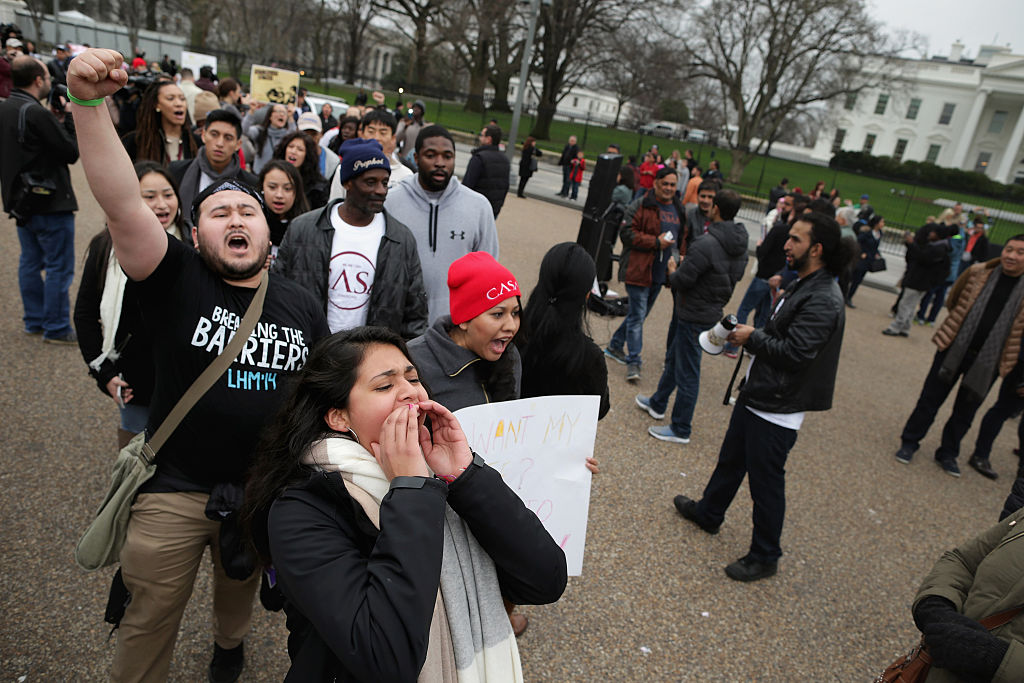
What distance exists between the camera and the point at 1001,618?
192 centimetres

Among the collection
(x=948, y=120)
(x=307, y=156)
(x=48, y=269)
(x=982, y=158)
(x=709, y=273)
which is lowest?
(x=48, y=269)

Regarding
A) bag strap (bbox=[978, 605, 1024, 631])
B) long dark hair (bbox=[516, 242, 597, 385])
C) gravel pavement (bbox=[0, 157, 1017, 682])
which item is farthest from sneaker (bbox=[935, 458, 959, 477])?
long dark hair (bbox=[516, 242, 597, 385])

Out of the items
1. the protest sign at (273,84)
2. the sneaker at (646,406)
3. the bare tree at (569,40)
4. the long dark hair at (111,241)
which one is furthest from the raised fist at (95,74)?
the bare tree at (569,40)

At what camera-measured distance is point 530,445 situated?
210 cm

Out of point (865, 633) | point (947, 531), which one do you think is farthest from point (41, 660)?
point (947, 531)

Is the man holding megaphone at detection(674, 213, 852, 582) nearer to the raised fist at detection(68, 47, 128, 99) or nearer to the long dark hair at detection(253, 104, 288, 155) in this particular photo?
the raised fist at detection(68, 47, 128, 99)

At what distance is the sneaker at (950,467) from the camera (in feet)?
18.8

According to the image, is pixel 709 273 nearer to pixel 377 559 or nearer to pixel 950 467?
pixel 950 467

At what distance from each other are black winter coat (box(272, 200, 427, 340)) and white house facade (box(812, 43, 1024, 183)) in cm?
7022

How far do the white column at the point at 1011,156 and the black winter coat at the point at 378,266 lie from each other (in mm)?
73854

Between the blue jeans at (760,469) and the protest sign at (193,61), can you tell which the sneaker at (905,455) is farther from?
the protest sign at (193,61)

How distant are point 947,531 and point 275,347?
512 centimetres

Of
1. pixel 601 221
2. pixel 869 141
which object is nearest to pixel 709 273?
pixel 601 221

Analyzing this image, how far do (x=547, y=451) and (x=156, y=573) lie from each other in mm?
1335
